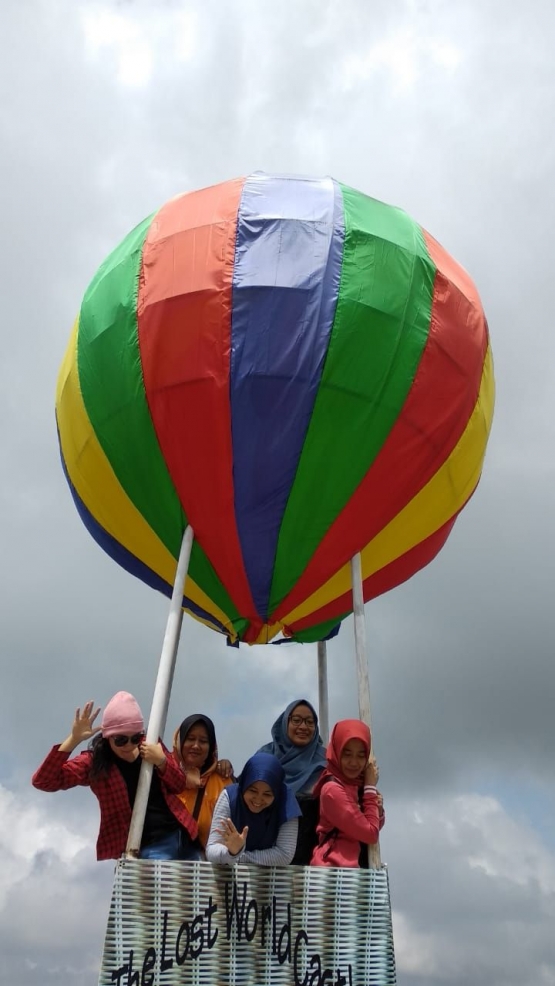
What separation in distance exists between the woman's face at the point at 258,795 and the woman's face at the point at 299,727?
1.58 meters

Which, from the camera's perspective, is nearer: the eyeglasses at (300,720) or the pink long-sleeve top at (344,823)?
the pink long-sleeve top at (344,823)

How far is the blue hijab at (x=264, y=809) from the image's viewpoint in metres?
5.27

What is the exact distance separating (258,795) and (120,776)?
828 mm

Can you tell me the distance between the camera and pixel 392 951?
5250 mm

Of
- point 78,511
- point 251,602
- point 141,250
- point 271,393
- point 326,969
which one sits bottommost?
point 326,969

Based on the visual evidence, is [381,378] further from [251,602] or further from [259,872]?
[259,872]

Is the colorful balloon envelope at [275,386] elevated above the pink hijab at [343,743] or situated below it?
above

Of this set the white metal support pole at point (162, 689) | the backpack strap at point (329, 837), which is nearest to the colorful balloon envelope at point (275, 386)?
the white metal support pole at point (162, 689)

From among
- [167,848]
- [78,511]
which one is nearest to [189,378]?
[78,511]

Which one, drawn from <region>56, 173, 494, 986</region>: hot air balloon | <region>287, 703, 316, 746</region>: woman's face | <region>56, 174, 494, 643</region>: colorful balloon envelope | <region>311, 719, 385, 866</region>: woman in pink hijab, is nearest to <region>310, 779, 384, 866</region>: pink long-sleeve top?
<region>311, 719, 385, 866</region>: woman in pink hijab

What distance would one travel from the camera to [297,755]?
22.5 feet

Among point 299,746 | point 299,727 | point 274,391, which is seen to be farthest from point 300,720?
point 274,391

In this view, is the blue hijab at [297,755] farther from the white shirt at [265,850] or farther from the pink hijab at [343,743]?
the white shirt at [265,850]

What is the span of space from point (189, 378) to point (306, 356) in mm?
771
